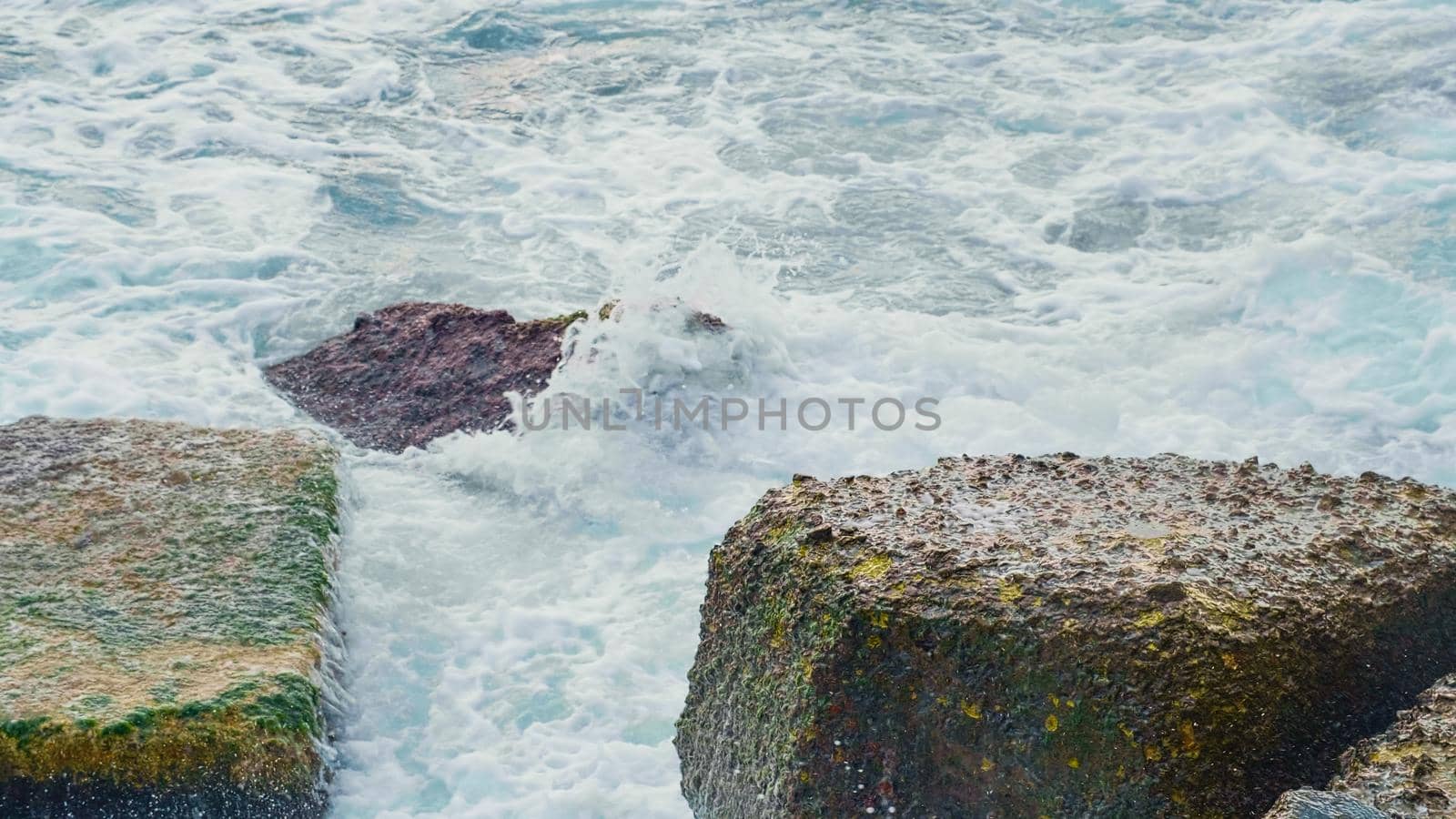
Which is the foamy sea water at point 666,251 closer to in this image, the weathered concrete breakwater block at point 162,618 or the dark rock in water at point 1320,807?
the weathered concrete breakwater block at point 162,618

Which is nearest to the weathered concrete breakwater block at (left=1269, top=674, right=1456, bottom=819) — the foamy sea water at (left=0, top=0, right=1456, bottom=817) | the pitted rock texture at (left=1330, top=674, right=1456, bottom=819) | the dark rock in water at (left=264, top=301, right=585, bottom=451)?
the pitted rock texture at (left=1330, top=674, right=1456, bottom=819)

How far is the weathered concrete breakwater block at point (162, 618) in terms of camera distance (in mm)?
3074

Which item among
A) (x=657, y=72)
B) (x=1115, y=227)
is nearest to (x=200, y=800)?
(x=1115, y=227)

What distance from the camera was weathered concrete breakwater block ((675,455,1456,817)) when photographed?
2205 mm

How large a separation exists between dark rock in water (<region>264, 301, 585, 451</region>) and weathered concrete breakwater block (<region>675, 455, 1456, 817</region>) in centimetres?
260

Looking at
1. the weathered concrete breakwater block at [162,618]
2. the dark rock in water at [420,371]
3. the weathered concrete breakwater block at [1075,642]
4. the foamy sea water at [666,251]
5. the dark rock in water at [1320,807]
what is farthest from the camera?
the dark rock in water at [420,371]

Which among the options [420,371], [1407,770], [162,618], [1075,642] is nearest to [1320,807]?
[1407,770]

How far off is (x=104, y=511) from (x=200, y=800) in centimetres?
127

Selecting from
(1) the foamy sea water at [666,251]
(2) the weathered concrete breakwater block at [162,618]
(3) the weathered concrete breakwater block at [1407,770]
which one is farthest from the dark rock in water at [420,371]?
(3) the weathered concrete breakwater block at [1407,770]

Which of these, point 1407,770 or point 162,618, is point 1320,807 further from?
point 162,618

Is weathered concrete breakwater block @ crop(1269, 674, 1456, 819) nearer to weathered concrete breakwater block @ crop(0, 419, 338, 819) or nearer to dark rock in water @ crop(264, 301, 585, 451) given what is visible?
weathered concrete breakwater block @ crop(0, 419, 338, 819)

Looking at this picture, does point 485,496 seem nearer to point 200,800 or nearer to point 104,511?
point 104,511

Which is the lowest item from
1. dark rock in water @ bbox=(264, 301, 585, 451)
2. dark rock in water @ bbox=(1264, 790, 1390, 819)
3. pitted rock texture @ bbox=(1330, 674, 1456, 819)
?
dark rock in water @ bbox=(264, 301, 585, 451)

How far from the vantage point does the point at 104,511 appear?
3.98 metres
